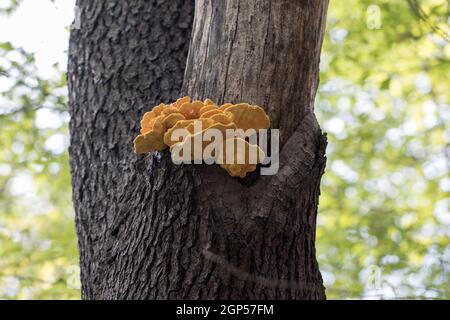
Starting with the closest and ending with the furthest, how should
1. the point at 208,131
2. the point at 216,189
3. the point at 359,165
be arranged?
the point at 208,131
the point at 216,189
the point at 359,165

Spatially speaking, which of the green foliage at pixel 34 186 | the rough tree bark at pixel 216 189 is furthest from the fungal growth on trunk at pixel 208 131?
the green foliage at pixel 34 186

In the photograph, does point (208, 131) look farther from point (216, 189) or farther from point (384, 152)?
point (384, 152)

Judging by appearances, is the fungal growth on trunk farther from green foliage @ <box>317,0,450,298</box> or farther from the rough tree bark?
green foliage @ <box>317,0,450,298</box>

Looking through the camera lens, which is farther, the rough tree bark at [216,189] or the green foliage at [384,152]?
the green foliage at [384,152]

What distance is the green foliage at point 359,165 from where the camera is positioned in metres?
4.79

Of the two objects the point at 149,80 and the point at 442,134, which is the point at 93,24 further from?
the point at 442,134

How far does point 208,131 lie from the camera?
1.80 m

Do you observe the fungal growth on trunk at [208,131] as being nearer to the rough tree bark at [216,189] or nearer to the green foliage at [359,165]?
the rough tree bark at [216,189]

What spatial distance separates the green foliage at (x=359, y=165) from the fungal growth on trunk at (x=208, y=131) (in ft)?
7.19

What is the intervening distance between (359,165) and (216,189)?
6187mm

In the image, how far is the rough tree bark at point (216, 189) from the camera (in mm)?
1896

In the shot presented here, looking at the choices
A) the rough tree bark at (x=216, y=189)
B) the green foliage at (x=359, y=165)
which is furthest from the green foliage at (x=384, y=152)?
the rough tree bark at (x=216, y=189)

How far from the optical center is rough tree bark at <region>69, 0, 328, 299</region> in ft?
6.22

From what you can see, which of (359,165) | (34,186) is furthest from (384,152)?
(34,186)
